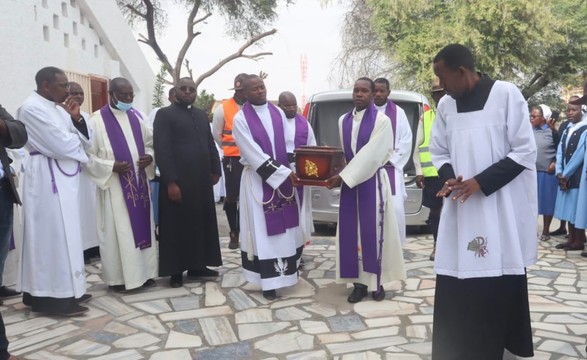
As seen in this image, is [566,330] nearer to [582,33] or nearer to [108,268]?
[108,268]

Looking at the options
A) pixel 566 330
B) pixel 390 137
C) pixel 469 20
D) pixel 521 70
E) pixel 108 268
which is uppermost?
pixel 469 20

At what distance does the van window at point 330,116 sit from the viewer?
832cm

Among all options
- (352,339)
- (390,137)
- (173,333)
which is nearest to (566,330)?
(352,339)

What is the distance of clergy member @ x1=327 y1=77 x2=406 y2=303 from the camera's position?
4883 millimetres

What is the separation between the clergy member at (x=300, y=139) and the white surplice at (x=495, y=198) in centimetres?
226

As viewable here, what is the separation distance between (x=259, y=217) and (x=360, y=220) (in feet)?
3.00

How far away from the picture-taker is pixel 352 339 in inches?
166

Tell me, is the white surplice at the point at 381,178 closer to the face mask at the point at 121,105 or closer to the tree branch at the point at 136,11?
the face mask at the point at 121,105

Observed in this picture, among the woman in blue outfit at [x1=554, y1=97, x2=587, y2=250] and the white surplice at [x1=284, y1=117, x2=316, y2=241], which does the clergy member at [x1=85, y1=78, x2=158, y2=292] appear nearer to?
the white surplice at [x1=284, y1=117, x2=316, y2=241]

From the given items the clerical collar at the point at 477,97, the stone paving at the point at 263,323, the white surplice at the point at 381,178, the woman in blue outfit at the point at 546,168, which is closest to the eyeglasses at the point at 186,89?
the white surplice at the point at 381,178

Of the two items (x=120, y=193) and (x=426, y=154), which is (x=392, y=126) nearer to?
(x=426, y=154)

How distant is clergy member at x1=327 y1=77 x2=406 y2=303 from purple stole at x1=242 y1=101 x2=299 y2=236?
50 cm

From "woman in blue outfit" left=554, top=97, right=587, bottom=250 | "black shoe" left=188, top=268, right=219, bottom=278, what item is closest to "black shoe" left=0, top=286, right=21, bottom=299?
"black shoe" left=188, top=268, right=219, bottom=278

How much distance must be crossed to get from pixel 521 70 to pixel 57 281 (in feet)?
Result: 59.4
